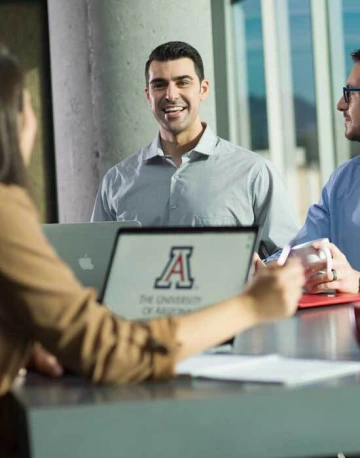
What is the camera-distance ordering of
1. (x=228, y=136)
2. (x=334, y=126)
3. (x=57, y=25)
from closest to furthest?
(x=57, y=25)
(x=334, y=126)
(x=228, y=136)

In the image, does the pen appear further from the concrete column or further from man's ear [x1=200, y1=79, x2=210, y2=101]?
the concrete column

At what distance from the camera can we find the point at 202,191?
4375 mm

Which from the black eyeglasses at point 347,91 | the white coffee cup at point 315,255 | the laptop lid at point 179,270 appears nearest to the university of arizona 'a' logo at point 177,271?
the laptop lid at point 179,270

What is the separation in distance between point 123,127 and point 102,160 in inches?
8.3

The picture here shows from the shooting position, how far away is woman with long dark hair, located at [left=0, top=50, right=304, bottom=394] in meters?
1.55

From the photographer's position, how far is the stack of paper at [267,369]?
162cm

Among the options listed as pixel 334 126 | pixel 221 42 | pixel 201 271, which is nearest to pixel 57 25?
pixel 334 126

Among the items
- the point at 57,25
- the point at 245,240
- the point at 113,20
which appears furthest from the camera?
the point at 57,25

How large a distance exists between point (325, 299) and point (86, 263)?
735mm

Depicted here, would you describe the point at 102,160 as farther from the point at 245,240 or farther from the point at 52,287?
the point at 52,287

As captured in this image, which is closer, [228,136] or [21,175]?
[21,175]

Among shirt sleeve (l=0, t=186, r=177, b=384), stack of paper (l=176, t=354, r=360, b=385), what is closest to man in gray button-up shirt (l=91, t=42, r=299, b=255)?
stack of paper (l=176, t=354, r=360, b=385)

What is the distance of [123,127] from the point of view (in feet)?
16.9

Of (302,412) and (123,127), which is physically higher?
(123,127)
